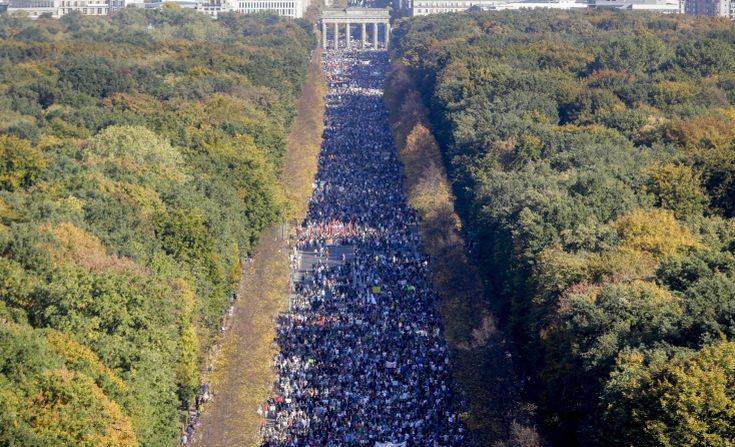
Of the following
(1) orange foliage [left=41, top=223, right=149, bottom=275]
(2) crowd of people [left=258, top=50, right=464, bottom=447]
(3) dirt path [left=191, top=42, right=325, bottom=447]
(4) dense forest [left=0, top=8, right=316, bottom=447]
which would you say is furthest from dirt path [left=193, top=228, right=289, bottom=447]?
(1) orange foliage [left=41, top=223, right=149, bottom=275]

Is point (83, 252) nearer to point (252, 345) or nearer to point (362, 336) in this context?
point (252, 345)

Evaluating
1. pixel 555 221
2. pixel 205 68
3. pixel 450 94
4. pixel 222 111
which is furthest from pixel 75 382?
pixel 205 68

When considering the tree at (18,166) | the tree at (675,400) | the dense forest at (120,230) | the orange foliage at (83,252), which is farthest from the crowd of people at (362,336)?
the tree at (18,166)

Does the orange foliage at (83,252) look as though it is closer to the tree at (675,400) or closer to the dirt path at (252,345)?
the dirt path at (252,345)

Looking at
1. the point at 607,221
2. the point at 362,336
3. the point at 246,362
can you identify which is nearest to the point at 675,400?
the point at 246,362

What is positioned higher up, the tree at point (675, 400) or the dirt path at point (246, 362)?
the tree at point (675, 400)

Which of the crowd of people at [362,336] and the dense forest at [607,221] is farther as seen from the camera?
the crowd of people at [362,336]

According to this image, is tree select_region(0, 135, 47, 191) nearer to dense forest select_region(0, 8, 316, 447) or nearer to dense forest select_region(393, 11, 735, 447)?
dense forest select_region(0, 8, 316, 447)
